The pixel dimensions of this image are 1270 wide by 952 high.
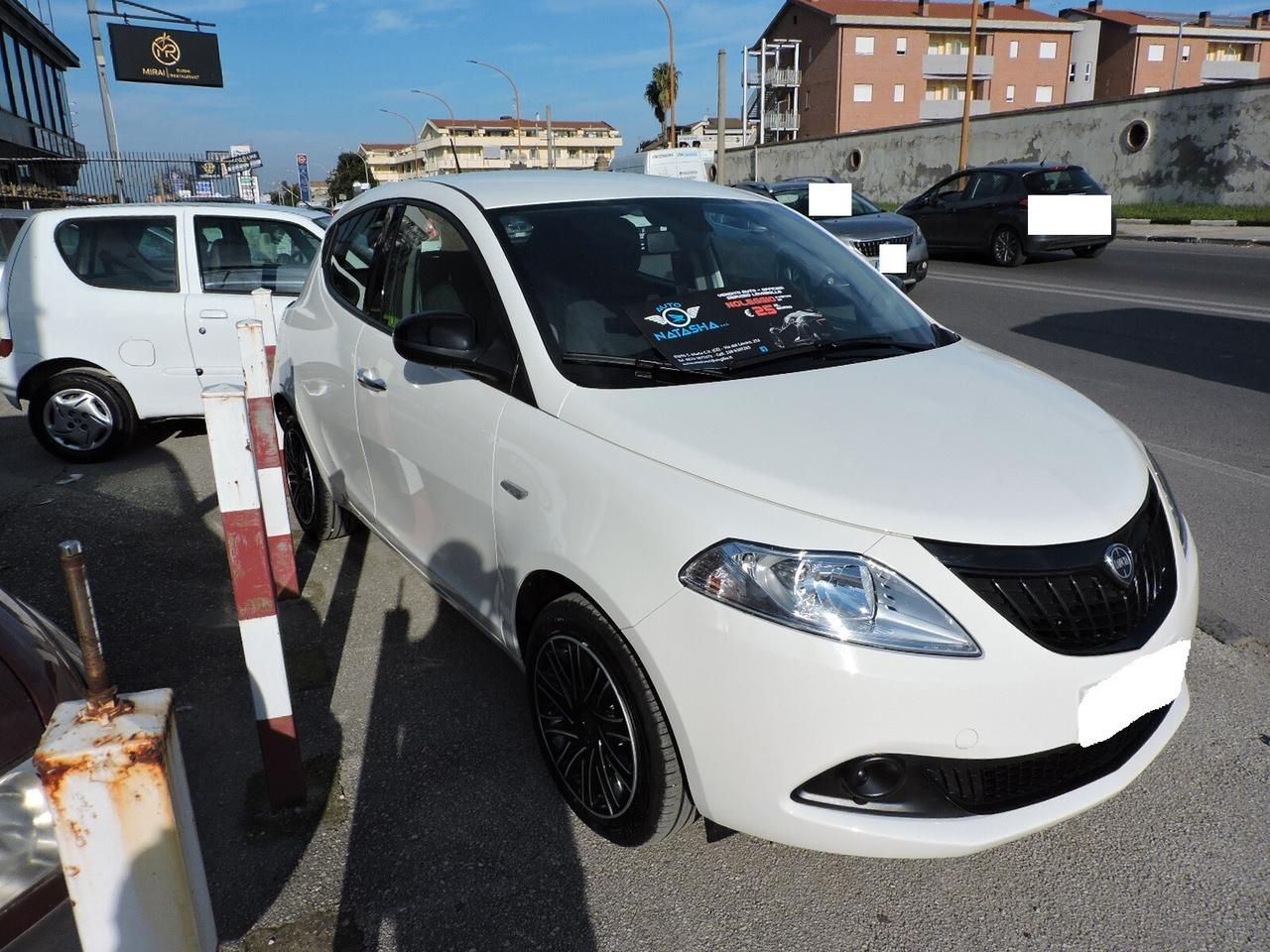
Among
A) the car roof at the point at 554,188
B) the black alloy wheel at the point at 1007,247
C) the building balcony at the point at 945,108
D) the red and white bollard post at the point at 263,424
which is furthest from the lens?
the building balcony at the point at 945,108

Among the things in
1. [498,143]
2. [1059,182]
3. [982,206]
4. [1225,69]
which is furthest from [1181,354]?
[498,143]

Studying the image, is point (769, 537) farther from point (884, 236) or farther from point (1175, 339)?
point (884, 236)

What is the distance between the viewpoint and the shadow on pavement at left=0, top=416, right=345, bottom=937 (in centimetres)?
260

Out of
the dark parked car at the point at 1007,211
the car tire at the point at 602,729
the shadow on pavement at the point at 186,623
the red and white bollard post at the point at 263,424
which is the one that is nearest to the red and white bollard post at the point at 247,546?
the shadow on pavement at the point at 186,623

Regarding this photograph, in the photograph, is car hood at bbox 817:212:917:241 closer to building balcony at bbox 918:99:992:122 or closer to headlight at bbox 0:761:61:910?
headlight at bbox 0:761:61:910

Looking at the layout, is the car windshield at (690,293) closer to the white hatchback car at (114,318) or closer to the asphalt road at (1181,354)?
the asphalt road at (1181,354)

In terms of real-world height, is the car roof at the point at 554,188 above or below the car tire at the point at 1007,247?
above

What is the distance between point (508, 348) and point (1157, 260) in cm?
1533

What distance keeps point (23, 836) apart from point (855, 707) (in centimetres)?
151

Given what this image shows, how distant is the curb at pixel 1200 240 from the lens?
55.3ft

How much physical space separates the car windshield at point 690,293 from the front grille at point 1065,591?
0.98 meters

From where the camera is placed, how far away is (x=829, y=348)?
2.97m

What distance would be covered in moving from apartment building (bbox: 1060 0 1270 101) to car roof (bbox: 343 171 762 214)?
69798 mm

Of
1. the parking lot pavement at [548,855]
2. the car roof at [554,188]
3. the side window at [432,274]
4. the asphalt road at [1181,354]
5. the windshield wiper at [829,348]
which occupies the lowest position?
the parking lot pavement at [548,855]
